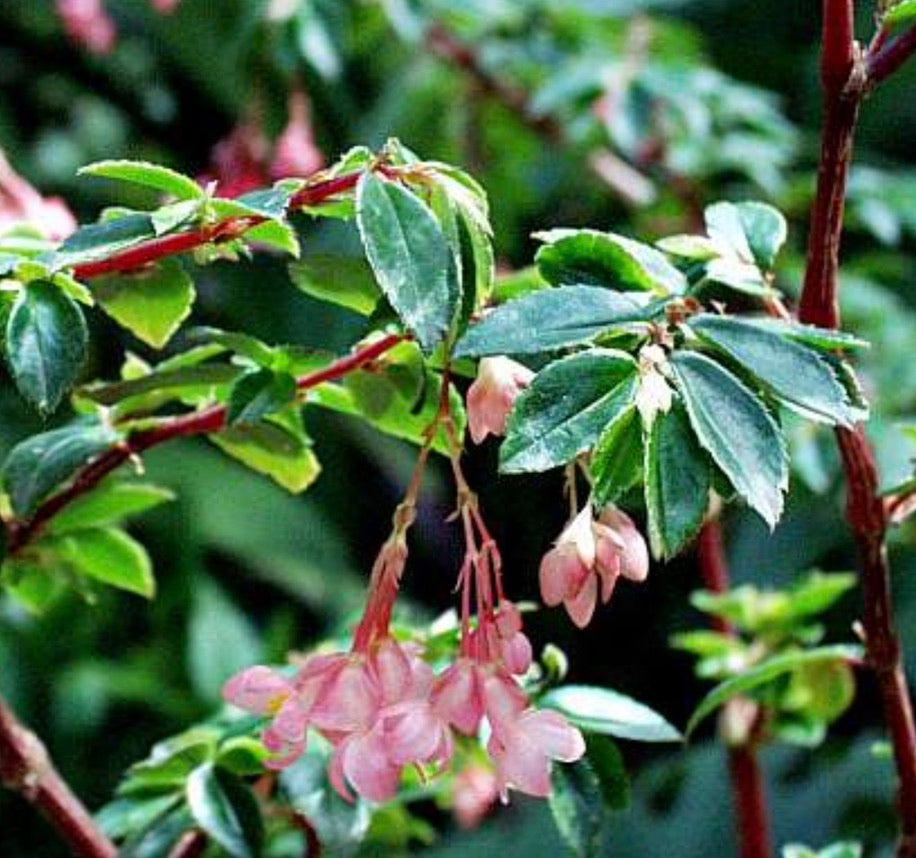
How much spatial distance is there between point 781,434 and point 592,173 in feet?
3.74

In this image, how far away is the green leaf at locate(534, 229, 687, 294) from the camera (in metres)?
0.50

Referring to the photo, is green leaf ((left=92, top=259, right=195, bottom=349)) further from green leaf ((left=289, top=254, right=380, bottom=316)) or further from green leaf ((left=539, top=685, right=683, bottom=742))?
green leaf ((left=539, top=685, right=683, bottom=742))

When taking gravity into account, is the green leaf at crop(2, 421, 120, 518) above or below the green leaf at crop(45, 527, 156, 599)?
above

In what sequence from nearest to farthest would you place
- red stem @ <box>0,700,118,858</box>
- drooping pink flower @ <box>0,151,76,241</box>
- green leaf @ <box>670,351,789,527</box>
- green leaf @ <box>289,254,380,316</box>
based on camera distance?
green leaf @ <box>670,351,789,527</box>
green leaf @ <box>289,254,380,316</box>
red stem @ <box>0,700,118,858</box>
drooping pink flower @ <box>0,151,76,241</box>

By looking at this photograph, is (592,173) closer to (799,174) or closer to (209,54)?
(799,174)

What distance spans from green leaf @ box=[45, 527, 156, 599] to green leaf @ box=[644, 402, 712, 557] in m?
0.31

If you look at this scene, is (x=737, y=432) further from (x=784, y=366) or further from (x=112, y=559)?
(x=112, y=559)

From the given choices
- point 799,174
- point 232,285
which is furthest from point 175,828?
point 232,285

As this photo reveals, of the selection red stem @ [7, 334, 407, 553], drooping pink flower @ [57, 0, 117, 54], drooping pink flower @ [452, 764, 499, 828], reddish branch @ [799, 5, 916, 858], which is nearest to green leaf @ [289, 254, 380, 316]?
red stem @ [7, 334, 407, 553]

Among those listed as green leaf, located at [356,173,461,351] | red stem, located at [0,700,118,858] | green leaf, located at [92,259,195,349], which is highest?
green leaf, located at [356,173,461,351]

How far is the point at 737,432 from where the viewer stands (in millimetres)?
432

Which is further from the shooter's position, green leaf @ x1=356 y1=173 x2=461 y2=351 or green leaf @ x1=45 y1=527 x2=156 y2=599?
green leaf @ x1=45 y1=527 x2=156 y2=599

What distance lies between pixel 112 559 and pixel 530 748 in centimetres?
27

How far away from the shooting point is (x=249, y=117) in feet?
4.15
